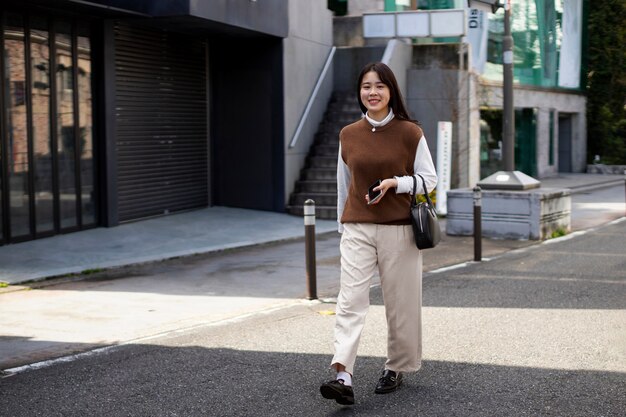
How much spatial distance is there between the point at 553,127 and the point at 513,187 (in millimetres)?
20887

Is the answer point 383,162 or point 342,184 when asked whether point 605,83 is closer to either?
point 342,184

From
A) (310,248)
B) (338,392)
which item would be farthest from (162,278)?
(338,392)

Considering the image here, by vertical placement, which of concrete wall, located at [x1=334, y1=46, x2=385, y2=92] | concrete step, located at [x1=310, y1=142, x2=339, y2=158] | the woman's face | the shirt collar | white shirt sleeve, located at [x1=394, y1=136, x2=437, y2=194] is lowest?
concrete step, located at [x1=310, y1=142, x2=339, y2=158]

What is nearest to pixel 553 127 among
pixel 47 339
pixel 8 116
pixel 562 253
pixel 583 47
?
pixel 583 47

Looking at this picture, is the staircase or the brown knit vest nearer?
the brown knit vest

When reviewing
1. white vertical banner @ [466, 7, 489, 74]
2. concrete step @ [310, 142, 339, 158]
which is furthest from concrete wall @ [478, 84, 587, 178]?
concrete step @ [310, 142, 339, 158]

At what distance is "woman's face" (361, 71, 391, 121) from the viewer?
228 inches

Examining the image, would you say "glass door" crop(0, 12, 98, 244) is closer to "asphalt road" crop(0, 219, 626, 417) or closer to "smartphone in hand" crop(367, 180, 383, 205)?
"asphalt road" crop(0, 219, 626, 417)

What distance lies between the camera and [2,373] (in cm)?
675

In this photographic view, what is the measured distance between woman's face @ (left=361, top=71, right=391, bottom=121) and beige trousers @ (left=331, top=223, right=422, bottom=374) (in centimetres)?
67

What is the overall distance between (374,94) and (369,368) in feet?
6.46

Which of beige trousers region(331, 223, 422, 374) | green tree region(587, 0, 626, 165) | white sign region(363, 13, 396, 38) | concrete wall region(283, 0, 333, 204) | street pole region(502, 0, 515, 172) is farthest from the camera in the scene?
green tree region(587, 0, 626, 165)

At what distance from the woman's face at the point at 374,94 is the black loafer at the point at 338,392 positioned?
154 cm

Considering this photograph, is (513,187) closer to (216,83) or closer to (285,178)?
(285,178)
